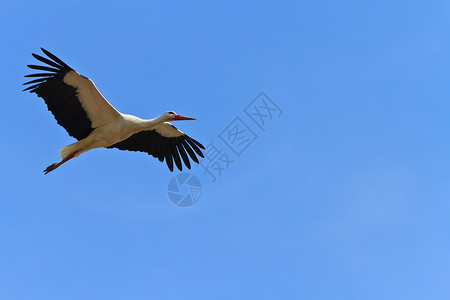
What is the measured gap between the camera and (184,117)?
596 inches

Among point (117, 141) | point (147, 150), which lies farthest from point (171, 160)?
point (117, 141)

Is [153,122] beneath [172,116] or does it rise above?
beneath

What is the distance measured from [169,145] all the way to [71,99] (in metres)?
2.81

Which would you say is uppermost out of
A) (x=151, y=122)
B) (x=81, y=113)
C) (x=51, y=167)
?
(x=151, y=122)

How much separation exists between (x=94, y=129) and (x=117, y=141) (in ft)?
1.72

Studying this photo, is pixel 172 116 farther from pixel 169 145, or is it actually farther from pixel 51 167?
pixel 51 167

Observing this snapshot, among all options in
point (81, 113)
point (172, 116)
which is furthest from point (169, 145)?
point (81, 113)

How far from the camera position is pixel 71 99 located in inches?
553

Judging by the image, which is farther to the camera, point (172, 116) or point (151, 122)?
point (172, 116)

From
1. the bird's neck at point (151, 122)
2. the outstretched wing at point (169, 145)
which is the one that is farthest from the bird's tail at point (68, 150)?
the outstretched wing at point (169, 145)

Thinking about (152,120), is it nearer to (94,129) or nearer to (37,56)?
(94,129)

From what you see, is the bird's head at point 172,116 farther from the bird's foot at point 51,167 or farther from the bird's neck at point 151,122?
the bird's foot at point 51,167

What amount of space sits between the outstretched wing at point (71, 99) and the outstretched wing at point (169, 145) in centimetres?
169

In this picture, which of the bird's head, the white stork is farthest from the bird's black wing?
the bird's head
